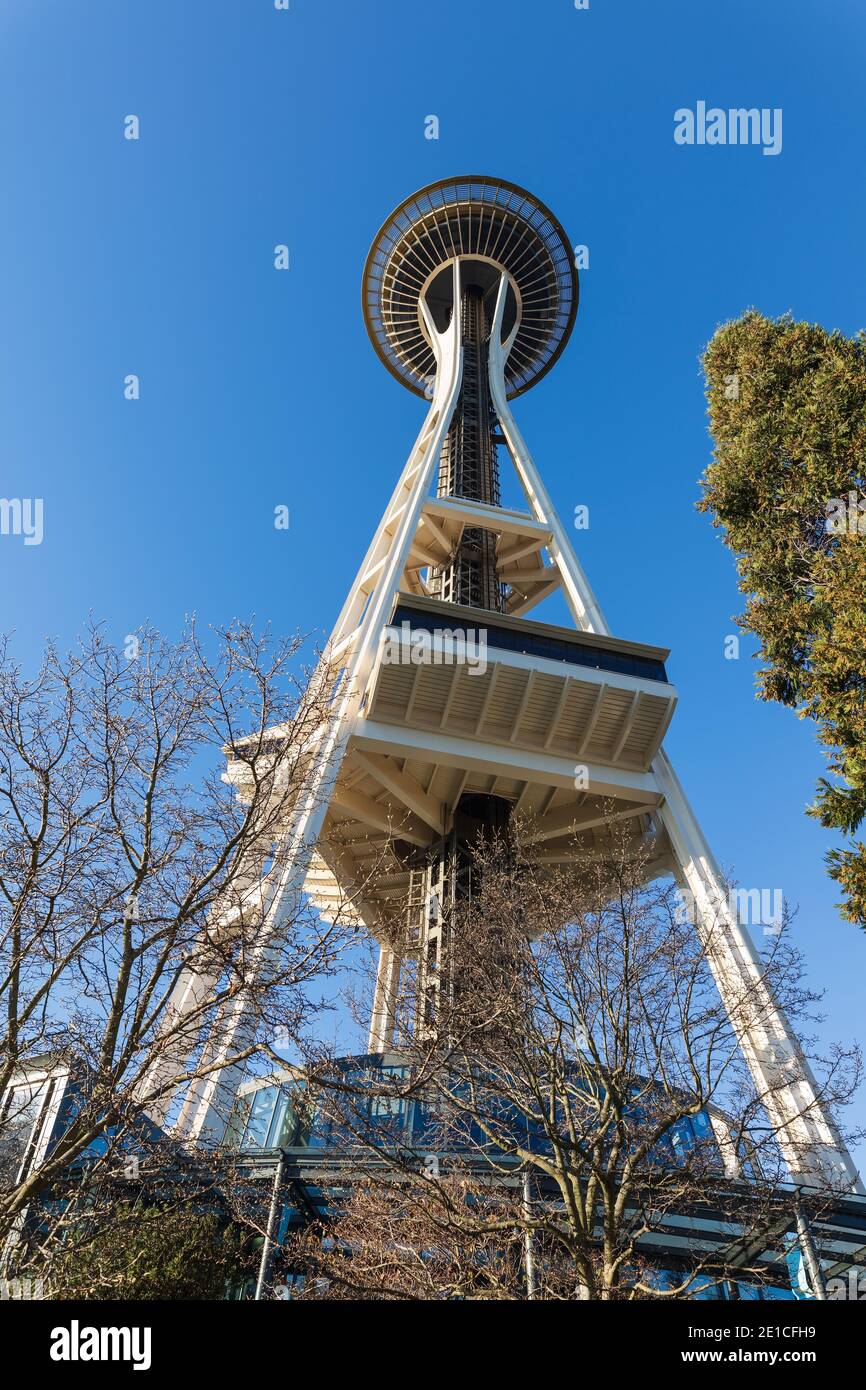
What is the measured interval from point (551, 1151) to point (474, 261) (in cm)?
4659

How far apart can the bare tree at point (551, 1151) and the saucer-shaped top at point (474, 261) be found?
4336cm

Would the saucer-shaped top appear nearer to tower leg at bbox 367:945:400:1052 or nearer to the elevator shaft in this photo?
the elevator shaft

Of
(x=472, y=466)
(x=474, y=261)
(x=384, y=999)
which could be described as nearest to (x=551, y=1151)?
(x=384, y=999)

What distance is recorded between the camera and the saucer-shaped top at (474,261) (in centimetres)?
4866

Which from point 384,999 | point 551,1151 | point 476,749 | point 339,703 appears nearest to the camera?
point 551,1151

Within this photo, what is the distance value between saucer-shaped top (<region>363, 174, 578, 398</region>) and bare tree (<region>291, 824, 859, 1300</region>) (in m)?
43.4

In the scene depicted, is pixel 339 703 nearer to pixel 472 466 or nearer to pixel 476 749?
pixel 476 749

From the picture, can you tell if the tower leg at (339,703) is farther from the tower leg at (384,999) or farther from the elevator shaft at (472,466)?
the tower leg at (384,999)

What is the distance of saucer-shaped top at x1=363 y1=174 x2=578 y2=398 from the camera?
160 feet

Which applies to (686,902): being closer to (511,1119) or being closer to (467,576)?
(511,1119)

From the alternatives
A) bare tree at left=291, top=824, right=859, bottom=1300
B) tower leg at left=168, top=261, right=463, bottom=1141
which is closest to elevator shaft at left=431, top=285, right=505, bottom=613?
tower leg at left=168, top=261, right=463, bottom=1141

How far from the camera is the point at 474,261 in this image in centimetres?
4869
